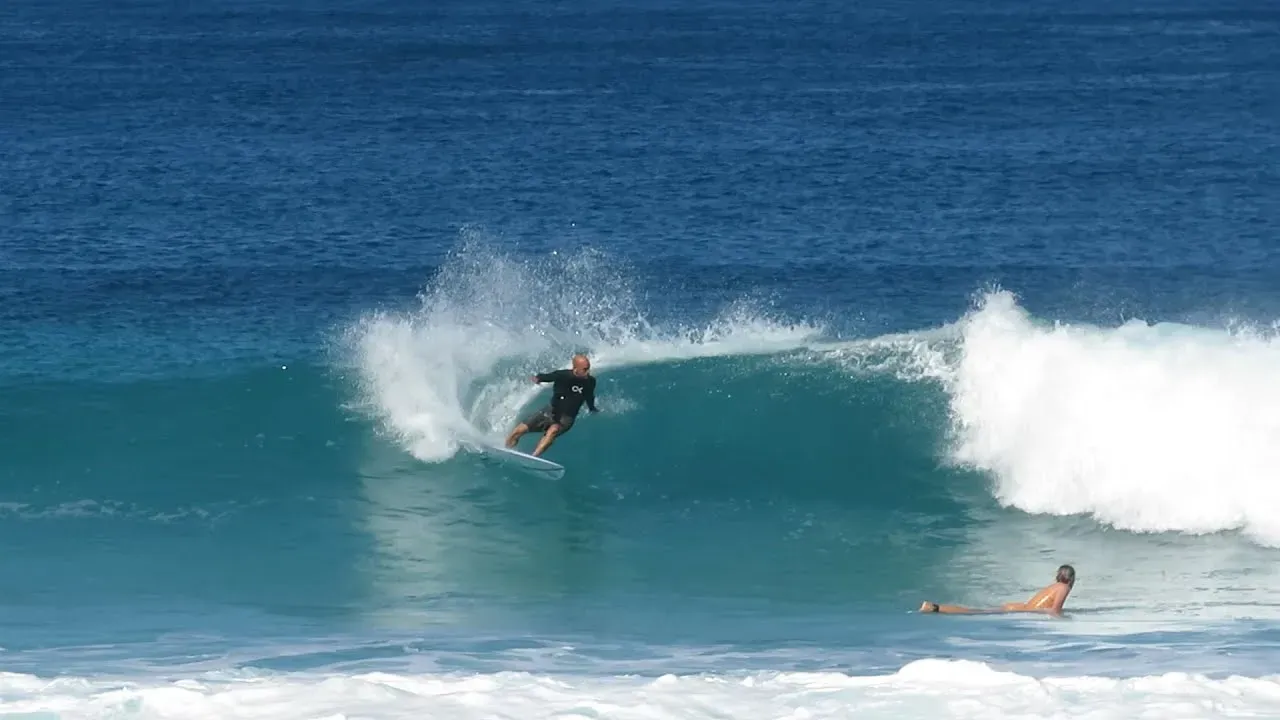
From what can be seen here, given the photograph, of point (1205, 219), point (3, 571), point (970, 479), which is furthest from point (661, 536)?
point (1205, 219)

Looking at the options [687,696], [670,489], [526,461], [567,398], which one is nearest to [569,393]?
[567,398]

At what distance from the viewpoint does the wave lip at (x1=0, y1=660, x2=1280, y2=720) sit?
14.0 m

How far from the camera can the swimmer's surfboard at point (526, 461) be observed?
858 inches

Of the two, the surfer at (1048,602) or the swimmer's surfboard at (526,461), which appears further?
the swimmer's surfboard at (526,461)

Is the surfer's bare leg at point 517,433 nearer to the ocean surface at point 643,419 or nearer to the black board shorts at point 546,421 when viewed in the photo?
the black board shorts at point 546,421

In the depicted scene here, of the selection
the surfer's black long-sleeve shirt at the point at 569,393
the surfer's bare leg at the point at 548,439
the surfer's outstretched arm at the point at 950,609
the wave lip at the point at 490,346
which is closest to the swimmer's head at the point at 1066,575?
the surfer's outstretched arm at the point at 950,609

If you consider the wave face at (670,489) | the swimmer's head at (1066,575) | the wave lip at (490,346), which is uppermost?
the wave lip at (490,346)

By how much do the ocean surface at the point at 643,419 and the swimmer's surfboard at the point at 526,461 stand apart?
0.51 feet

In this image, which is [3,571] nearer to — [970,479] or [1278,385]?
[970,479]

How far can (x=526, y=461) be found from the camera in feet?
71.8

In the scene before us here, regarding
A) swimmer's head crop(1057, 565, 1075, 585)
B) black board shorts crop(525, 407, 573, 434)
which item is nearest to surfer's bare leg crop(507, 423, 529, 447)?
black board shorts crop(525, 407, 573, 434)

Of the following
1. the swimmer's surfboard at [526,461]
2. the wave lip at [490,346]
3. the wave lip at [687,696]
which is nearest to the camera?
the wave lip at [687,696]

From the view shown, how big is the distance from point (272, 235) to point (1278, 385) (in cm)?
2065

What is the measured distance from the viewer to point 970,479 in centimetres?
2233
